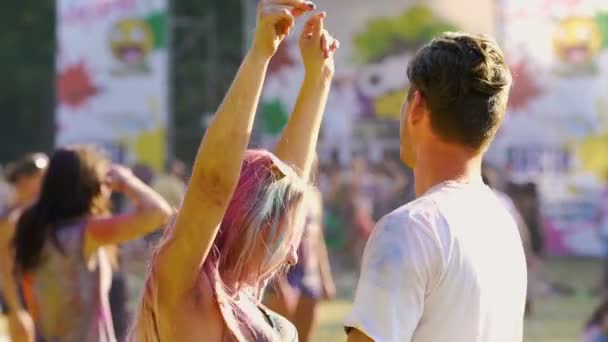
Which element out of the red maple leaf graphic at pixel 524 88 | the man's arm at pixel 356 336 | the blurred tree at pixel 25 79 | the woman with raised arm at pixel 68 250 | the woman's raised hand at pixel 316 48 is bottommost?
the blurred tree at pixel 25 79

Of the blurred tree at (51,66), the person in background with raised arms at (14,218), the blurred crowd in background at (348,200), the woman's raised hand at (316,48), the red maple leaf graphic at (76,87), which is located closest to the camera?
the woman's raised hand at (316,48)

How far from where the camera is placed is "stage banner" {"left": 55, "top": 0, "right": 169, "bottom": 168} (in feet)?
65.8

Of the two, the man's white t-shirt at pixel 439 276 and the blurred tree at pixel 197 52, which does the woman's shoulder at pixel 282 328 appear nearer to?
the man's white t-shirt at pixel 439 276

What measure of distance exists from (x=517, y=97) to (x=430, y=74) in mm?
16946

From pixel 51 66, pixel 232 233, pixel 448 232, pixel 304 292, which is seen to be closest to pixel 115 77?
pixel 51 66

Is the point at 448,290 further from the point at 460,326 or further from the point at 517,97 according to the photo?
the point at 517,97

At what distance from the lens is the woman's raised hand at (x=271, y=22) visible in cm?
281

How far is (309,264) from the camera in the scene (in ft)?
31.7

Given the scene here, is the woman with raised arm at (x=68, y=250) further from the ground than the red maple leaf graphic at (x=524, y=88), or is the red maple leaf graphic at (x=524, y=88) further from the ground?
the woman with raised arm at (x=68, y=250)

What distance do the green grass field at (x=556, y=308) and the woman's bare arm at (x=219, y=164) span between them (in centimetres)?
→ 966

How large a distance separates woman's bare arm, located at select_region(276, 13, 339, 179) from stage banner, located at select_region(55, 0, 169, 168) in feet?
53.6

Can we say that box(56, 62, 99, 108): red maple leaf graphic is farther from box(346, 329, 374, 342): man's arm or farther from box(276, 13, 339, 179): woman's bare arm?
box(346, 329, 374, 342): man's arm

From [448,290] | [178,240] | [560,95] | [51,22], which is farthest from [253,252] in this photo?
[51,22]

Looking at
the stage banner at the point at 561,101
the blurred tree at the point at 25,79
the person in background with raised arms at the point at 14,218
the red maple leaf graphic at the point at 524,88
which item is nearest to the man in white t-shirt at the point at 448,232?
the person in background with raised arms at the point at 14,218
